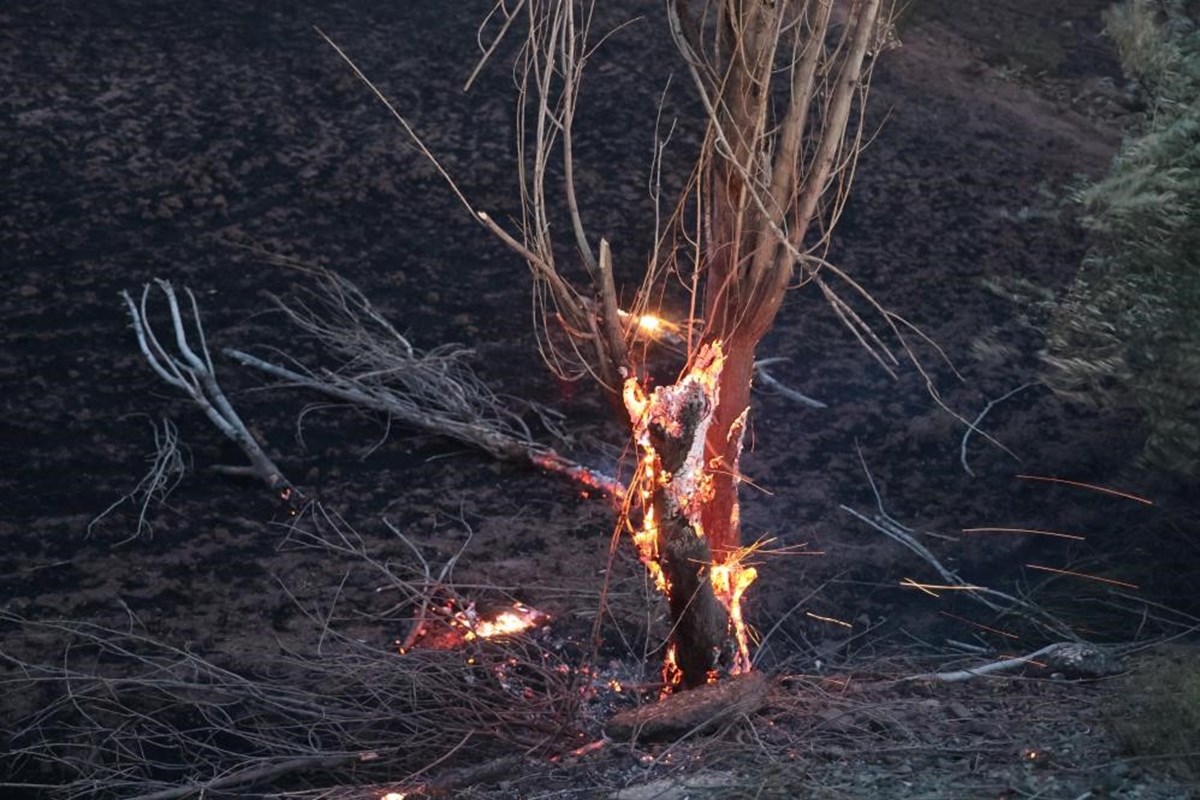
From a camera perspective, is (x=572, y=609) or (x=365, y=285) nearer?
(x=572, y=609)

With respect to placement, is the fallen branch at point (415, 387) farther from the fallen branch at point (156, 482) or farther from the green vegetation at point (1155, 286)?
the green vegetation at point (1155, 286)

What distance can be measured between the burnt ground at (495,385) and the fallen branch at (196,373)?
0.31 ft

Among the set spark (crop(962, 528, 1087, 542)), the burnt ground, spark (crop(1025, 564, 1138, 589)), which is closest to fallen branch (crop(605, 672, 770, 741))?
the burnt ground

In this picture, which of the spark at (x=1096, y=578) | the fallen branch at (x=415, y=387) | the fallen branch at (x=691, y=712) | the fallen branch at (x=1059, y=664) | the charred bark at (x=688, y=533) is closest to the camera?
the fallen branch at (x=691, y=712)

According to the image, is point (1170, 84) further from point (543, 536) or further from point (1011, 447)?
point (543, 536)

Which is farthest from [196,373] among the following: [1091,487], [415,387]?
[1091,487]

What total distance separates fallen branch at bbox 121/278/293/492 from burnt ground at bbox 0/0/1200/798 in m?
0.09

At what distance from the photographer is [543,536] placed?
5.88 meters

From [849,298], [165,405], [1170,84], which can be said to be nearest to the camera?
[1170,84]

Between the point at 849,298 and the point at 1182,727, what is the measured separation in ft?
15.6

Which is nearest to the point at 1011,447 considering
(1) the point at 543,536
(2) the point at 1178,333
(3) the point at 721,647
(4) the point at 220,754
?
(2) the point at 1178,333

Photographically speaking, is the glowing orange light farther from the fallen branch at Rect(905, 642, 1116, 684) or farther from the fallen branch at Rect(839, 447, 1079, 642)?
the fallen branch at Rect(905, 642, 1116, 684)

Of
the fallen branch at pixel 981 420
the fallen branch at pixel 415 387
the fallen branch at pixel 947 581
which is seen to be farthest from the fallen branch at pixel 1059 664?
the fallen branch at pixel 415 387

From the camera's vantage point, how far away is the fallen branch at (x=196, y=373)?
19.7 feet
